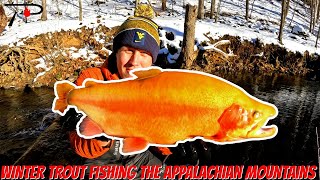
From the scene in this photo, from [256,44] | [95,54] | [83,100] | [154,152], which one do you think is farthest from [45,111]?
[256,44]

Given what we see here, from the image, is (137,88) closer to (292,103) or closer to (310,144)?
(310,144)

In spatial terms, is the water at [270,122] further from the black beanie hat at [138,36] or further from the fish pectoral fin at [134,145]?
the fish pectoral fin at [134,145]

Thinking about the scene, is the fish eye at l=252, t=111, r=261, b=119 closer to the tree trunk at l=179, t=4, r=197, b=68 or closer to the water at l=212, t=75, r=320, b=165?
the water at l=212, t=75, r=320, b=165

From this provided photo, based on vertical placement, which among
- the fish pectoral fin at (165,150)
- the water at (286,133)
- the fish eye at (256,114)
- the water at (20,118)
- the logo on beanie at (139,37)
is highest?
the logo on beanie at (139,37)

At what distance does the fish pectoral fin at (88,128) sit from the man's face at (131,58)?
1.22 ft

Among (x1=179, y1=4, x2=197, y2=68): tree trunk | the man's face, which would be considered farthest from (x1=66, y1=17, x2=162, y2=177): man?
(x1=179, y1=4, x2=197, y2=68): tree trunk

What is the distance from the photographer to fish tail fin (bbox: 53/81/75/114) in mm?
1351

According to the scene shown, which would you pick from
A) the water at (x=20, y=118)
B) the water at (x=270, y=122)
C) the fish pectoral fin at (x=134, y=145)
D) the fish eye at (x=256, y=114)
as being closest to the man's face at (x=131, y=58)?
the fish pectoral fin at (x=134, y=145)

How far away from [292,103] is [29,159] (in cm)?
801

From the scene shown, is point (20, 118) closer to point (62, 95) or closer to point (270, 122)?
point (270, 122)

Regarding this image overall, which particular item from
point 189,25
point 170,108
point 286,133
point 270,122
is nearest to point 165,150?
point 170,108

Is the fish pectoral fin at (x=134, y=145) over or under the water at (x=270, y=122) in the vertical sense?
over

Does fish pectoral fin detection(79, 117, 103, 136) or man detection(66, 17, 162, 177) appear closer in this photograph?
fish pectoral fin detection(79, 117, 103, 136)

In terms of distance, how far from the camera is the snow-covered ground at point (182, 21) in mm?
14586
